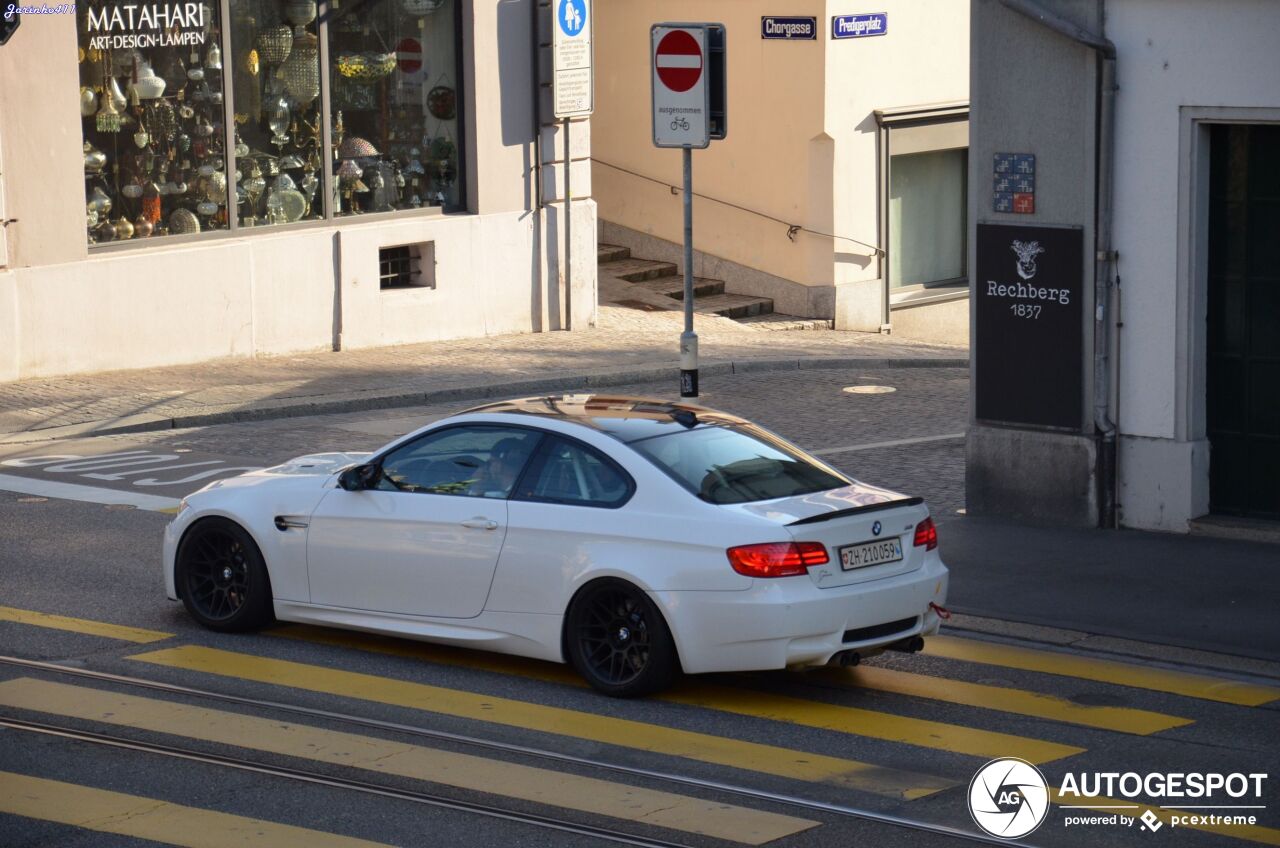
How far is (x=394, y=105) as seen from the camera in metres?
22.4

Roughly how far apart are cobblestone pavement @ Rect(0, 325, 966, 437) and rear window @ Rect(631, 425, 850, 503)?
29.4ft

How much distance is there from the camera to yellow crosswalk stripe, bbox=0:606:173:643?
10.2 m

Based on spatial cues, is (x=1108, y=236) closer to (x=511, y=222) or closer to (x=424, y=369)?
(x=424, y=369)

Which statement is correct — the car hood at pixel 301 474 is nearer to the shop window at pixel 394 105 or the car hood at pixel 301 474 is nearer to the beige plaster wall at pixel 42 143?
the beige plaster wall at pixel 42 143

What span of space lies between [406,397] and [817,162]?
8863 mm

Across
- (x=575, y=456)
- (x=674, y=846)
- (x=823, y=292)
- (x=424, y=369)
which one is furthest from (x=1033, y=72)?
(x=823, y=292)

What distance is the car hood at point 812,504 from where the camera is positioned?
8836 mm

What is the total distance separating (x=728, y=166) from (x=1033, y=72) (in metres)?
13.8

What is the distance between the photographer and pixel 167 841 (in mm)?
7055

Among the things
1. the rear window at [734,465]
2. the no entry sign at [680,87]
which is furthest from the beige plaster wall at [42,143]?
the rear window at [734,465]

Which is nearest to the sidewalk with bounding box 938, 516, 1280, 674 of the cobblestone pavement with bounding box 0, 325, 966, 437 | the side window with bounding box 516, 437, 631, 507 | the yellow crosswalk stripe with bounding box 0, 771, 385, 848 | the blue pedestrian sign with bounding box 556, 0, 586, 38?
the side window with bounding box 516, 437, 631, 507

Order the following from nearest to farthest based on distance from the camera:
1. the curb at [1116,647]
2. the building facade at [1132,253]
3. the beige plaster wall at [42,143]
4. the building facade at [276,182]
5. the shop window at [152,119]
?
the curb at [1116,647] → the building facade at [1132,253] → the beige plaster wall at [42,143] → the building facade at [276,182] → the shop window at [152,119]

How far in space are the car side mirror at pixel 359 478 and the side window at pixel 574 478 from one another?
906 mm
